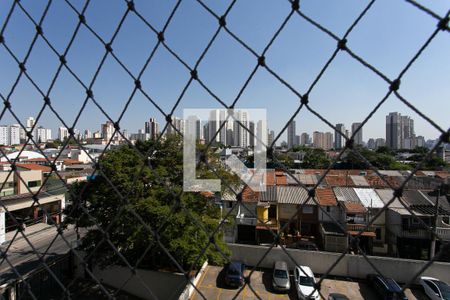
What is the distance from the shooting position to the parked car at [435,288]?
164 inches

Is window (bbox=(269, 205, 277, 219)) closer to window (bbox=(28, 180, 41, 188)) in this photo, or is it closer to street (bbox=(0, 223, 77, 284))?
street (bbox=(0, 223, 77, 284))

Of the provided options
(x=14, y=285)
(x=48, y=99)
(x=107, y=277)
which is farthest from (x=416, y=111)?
(x=107, y=277)

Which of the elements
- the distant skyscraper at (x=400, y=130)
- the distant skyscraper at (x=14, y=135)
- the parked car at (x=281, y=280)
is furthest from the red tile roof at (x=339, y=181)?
the distant skyscraper at (x=14, y=135)

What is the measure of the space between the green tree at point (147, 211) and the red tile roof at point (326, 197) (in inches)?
125

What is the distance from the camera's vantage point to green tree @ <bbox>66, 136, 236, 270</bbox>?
376 centimetres

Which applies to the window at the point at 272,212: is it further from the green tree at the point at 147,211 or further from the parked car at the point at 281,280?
the green tree at the point at 147,211

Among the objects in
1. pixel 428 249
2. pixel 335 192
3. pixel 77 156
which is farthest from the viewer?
pixel 77 156

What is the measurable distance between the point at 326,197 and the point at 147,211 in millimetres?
4790

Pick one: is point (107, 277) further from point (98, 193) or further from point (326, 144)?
point (326, 144)

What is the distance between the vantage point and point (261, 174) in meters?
7.56

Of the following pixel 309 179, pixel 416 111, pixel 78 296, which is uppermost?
pixel 416 111

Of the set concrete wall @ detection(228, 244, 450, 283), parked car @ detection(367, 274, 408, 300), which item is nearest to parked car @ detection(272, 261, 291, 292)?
concrete wall @ detection(228, 244, 450, 283)

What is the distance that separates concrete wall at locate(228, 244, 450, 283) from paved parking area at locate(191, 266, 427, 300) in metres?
0.21

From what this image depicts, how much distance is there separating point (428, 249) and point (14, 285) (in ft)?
24.9
